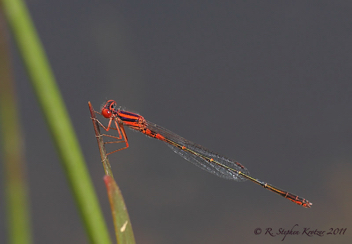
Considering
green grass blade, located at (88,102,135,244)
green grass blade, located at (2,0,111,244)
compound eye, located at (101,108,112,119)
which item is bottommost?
green grass blade, located at (88,102,135,244)

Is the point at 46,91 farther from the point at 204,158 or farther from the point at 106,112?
the point at 204,158

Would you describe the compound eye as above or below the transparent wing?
above

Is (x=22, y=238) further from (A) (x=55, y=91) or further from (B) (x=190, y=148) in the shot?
(B) (x=190, y=148)

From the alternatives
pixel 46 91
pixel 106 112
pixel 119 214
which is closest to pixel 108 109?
pixel 106 112

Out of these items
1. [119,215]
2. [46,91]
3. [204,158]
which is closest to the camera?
[46,91]

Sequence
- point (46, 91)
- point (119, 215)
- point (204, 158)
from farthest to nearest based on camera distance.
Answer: point (204, 158), point (119, 215), point (46, 91)

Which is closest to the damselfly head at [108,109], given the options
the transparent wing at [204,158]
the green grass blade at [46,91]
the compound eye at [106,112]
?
the compound eye at [106,112]

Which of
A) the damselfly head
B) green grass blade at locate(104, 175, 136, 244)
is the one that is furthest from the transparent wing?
green grass blade at locate(104, 175, 136, 244)

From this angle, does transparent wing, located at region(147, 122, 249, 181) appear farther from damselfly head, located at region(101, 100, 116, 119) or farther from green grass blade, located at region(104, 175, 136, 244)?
green grass blade, located at region(104, 175, 136, 244)

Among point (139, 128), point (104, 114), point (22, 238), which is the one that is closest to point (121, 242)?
point (22, 238)

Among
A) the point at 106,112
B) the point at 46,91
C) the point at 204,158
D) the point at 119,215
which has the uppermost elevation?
the point at 106,112

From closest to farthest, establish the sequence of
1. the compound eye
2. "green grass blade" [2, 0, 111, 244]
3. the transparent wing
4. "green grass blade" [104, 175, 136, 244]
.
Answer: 1. "green grass blade" [2, 0, 111, 244]
2. "green grass blade" [104, 175, 136, 244]
3. the compound eye
4. the transparent wing

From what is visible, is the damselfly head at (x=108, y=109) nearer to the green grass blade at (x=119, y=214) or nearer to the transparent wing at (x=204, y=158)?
the transparent wing at (x=204, y=158)
